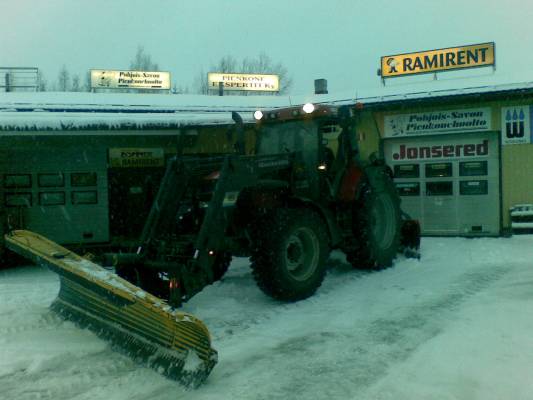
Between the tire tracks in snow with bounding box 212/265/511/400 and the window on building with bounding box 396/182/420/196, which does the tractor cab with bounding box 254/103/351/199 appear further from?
the window on building with bounding box 396/182/420/196

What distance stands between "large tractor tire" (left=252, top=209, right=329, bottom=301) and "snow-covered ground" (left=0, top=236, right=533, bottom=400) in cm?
24

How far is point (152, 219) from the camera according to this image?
721 centimetres

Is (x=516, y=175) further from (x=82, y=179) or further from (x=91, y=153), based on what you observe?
(x=82, y=179)

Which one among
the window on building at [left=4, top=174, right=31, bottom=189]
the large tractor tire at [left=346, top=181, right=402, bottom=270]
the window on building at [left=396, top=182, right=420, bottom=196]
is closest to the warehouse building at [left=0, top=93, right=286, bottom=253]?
the window on building at [left=4, top=174, right=31, bottom=189]

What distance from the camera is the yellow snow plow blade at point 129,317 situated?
4.74 meters

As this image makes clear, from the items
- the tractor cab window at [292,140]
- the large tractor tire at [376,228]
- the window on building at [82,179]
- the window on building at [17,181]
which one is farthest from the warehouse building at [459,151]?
the window on building at [17,181]

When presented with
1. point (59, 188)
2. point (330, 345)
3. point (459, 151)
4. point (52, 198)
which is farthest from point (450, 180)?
point (330, 345)

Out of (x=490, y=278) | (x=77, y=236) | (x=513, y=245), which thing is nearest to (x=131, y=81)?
(x=77, y=236)

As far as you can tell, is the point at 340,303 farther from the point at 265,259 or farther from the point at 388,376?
the point at 388,376

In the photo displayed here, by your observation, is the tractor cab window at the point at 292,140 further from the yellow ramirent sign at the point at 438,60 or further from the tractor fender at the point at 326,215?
the yellow ramirent sign at the point at 438,60

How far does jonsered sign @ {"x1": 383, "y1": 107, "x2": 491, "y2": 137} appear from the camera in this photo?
13266mm

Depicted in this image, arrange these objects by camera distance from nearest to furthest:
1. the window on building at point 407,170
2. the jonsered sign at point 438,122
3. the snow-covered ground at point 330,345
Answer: the snow-covered ground at point 330,345
the jonsered sign at point 438,122
the window on building at point 407,170

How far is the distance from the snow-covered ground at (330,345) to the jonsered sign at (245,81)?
23.1m

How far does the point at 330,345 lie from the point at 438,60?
15.3 m
